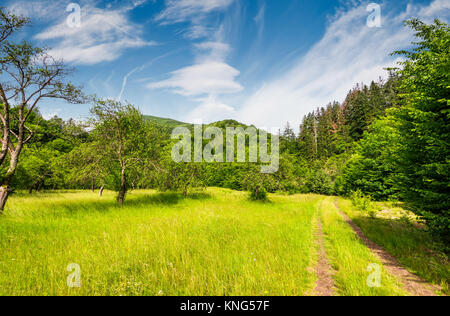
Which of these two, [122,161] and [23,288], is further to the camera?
[122,161]

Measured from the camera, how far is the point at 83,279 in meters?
3.78

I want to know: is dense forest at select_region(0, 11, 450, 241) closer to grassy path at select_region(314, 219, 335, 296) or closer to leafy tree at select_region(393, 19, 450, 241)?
leafy tree at select_region(393, 19, 450, 241)

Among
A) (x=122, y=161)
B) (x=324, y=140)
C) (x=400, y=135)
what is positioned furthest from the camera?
(x=324, y=140)

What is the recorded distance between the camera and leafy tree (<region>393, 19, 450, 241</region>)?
5.86 m

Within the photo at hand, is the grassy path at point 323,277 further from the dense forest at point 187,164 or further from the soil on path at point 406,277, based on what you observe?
the dense forest at point 187,164

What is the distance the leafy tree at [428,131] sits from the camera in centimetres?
586

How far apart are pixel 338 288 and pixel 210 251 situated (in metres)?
3.69

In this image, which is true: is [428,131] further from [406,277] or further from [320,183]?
[320,183]

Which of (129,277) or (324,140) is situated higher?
A: (324,140)

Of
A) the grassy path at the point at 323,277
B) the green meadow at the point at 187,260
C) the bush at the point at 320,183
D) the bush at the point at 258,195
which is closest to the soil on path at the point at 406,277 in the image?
the green meadow at the point at 187,260

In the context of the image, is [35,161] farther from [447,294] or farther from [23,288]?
[447,294]

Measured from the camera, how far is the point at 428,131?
6176mm
